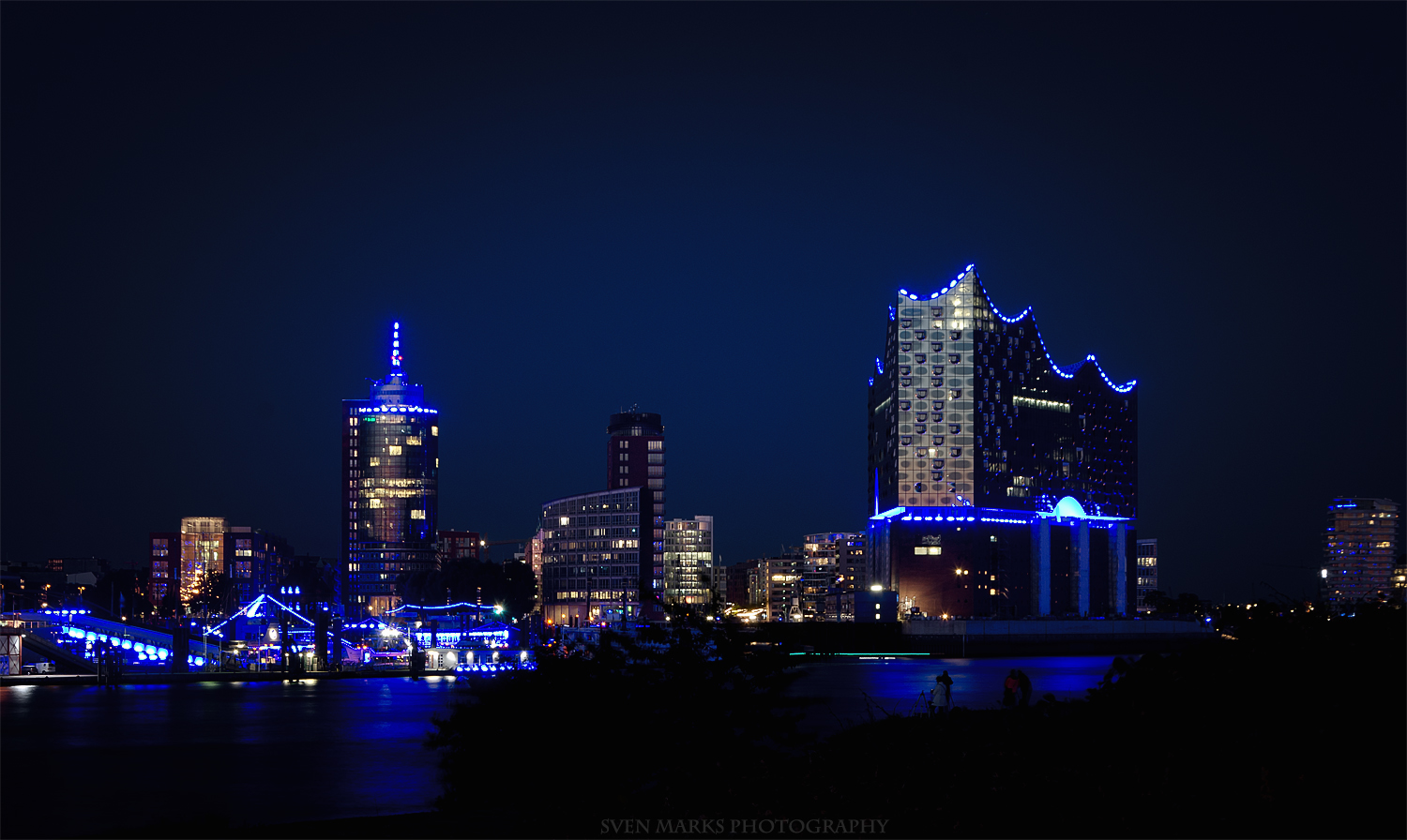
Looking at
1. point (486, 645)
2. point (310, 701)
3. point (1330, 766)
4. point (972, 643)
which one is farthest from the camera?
point (972, 643)

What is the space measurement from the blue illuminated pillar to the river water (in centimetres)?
5738

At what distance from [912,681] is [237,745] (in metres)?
54.9

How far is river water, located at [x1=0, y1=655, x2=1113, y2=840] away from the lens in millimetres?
40875

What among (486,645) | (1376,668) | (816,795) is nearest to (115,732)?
(816,795)

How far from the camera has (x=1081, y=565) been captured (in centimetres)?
17412

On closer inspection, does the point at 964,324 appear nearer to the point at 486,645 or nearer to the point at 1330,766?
the point at 486,645

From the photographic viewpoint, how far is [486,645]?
14288 centimetres

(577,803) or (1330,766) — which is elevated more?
(1330,766)

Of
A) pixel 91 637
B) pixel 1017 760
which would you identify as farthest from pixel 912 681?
pixel 1017 760

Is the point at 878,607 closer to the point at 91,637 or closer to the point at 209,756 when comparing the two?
the point at 91,637

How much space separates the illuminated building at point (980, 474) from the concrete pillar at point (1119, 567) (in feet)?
0.85

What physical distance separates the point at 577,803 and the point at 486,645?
12503 centimetres

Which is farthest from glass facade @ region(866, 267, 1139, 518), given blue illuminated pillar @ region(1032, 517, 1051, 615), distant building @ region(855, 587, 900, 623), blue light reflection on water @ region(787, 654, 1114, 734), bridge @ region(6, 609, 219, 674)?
bridge @ region(6, 609, 219, 674)

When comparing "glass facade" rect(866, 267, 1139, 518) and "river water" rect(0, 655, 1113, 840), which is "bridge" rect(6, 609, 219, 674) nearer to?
"river water" rect(0, 655, 1113, 840)
